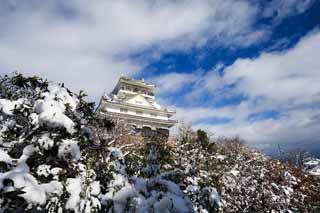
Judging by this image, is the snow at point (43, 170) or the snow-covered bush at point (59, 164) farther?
the snow at point (43, 170)

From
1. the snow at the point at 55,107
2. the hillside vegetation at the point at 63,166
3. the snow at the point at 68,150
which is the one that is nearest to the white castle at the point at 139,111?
the hillside vegetation at the point at 63,166

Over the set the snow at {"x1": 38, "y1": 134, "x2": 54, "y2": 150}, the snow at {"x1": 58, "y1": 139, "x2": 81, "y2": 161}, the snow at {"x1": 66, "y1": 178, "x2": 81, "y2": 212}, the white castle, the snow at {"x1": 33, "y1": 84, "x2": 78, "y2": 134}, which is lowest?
the snow at {"x1": 66, "y1": 178, "x2": 81, "y2": 212}

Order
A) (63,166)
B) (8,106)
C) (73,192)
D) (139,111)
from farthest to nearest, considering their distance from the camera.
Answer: (139,111)
(8,106)
(63,166)
(73,192)

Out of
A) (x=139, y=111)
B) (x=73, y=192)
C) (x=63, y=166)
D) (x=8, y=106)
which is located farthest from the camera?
(x=139, y=111)

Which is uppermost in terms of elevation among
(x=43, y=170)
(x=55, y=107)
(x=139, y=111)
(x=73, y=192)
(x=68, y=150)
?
(x=139, y=111)

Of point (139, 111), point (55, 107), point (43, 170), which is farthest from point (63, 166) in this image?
point (139, 111)

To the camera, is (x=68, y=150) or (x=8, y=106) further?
(x=8, y=106)

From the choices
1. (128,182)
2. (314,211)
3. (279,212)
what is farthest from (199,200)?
(314,211)

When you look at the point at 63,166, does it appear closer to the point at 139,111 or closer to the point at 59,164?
the point at 59,164

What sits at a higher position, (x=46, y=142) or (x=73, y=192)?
(x=46, y=142)

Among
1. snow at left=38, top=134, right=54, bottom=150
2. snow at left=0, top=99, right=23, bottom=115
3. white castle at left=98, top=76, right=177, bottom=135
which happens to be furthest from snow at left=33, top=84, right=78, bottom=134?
white castle at left=98, top=76, right=177, bottom=135

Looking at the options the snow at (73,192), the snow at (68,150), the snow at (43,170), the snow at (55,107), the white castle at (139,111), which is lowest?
the snow at (73,192)

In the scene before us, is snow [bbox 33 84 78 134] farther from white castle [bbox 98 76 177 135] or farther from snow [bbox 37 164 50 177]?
white castle [bbox 98 76 177 135]

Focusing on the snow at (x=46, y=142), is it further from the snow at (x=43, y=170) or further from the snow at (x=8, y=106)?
the snow at (x=8, y=106)
